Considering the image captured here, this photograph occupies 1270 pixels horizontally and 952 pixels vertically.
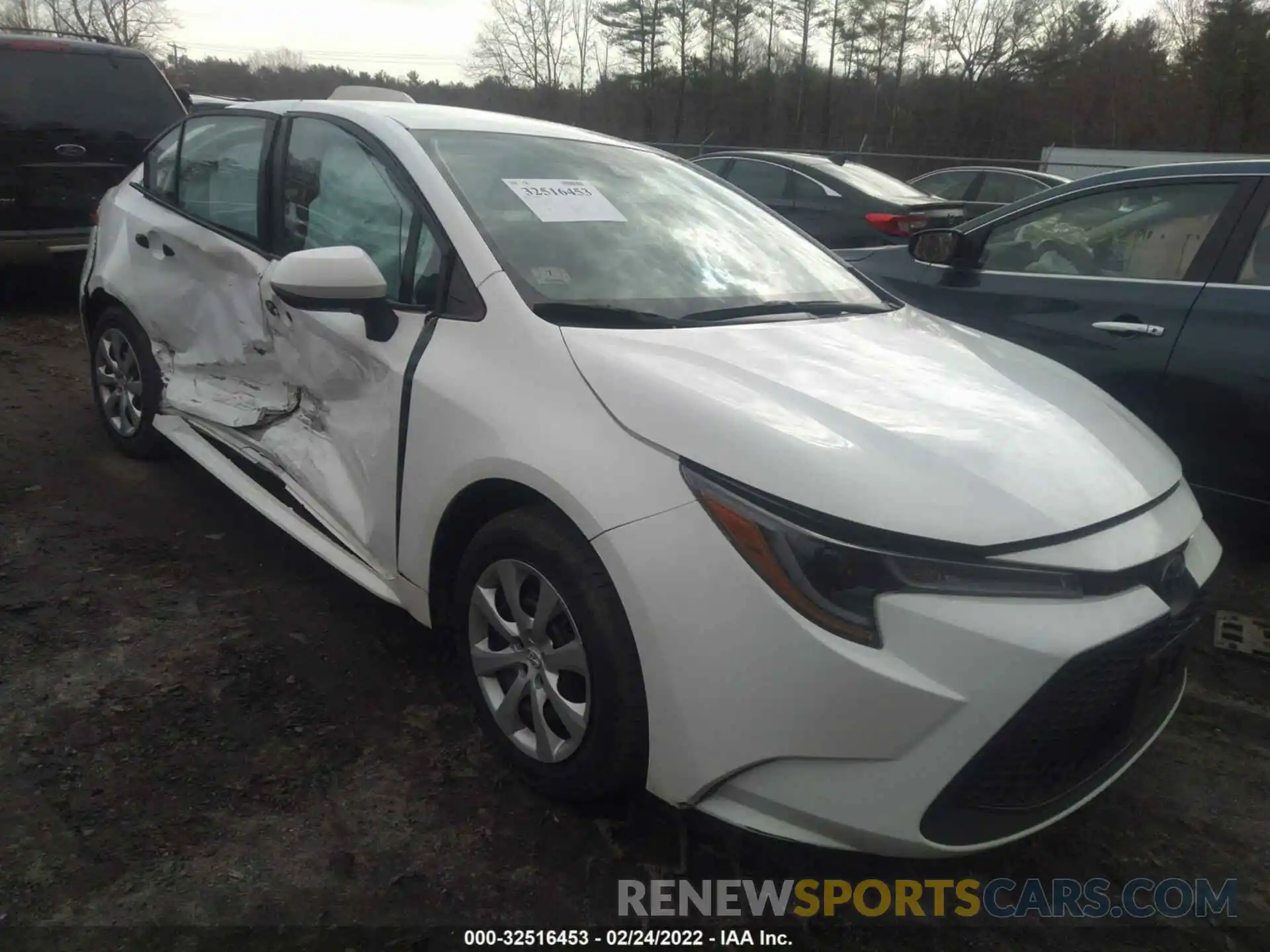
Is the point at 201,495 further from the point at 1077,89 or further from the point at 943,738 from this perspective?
the point at 1077,89

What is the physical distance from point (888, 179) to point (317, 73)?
45371 mm

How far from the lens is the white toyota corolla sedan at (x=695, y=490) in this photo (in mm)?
1743

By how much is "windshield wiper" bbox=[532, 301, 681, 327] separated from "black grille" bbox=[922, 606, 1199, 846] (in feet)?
4.03

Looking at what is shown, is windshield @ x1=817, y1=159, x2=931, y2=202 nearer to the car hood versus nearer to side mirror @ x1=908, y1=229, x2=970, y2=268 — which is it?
side mirror @ x1=908, y1=229, x2=970, y2=268

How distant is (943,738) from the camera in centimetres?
171

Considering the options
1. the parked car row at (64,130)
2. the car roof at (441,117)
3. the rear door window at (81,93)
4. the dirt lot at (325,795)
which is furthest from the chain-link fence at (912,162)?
the dirt lot at (325,795)

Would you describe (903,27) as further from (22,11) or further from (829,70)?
(22,11)

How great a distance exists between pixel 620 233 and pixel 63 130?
5.66m

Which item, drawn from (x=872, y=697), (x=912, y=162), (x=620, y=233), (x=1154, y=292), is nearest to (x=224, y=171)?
(x=620, y=233)

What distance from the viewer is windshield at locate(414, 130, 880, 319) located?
252 cm

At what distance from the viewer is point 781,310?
2.70 metres

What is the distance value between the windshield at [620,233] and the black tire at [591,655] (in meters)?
0.61

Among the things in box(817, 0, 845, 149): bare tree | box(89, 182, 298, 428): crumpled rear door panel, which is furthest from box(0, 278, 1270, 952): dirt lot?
box(817, 0, 845, 149): bare tree

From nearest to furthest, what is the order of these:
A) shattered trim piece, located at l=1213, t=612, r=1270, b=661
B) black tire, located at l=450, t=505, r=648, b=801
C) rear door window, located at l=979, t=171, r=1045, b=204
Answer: black tire, located at l=450, t=505, r=648, b=801, shattered trim piece, located at l=1213, t=612, r=1270, b=661, rear door window, located at l=979, t=171, r=1045, b=204
